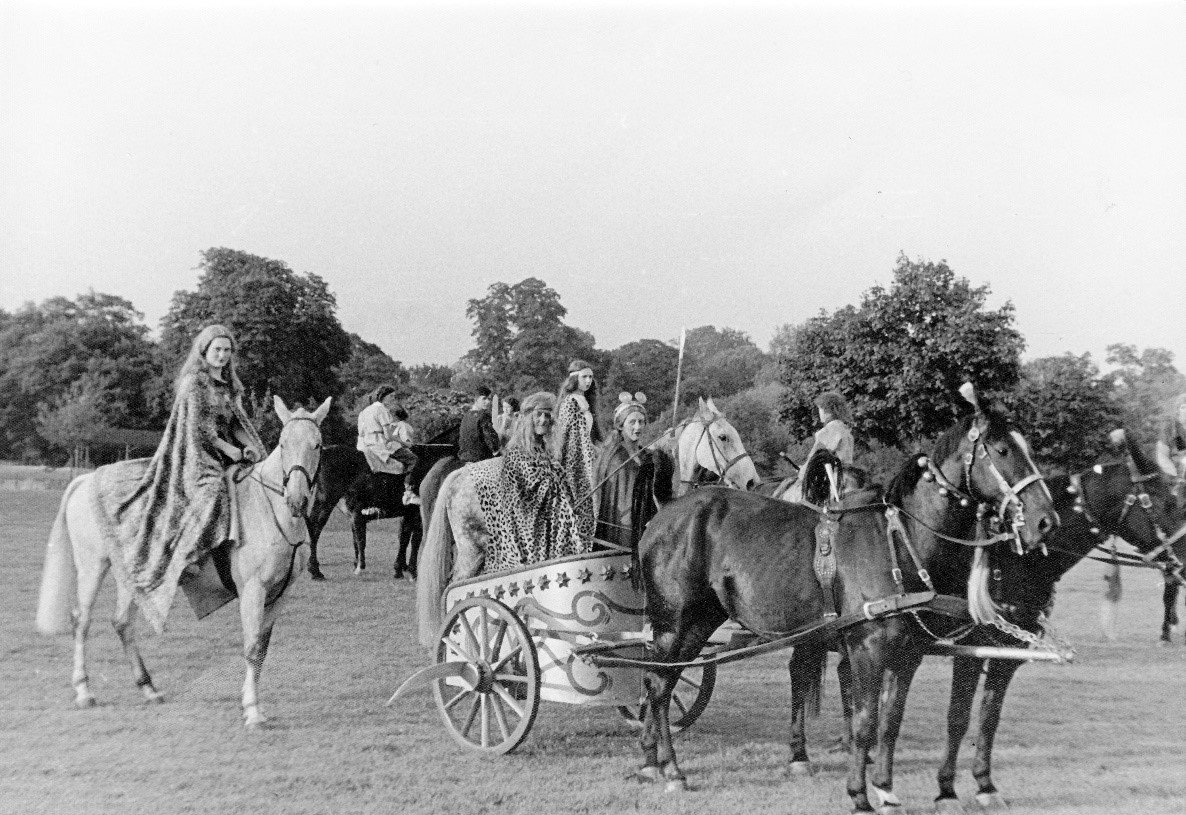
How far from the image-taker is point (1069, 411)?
33156 mm

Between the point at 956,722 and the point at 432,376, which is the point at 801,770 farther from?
the point at 432,376

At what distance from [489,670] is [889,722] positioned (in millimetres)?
2525

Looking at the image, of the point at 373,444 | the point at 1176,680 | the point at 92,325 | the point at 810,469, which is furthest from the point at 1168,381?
the point at 92,325

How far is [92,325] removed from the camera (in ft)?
92.7

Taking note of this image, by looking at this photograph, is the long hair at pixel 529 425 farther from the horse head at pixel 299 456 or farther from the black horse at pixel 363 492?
the black horse at pixel 363 492

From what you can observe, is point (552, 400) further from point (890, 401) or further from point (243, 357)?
point (890, 401)

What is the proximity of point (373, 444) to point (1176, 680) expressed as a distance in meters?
11.1

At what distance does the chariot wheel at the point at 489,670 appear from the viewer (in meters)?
6.33

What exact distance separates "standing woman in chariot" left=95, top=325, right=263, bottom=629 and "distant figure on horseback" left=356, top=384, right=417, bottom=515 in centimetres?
779

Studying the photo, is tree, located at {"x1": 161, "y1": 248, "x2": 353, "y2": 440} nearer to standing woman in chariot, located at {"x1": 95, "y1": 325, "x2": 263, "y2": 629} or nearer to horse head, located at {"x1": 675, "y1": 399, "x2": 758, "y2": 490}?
horse head, located at {"x1": 675, "y1": 399, "x2": 758, "y2": 490}

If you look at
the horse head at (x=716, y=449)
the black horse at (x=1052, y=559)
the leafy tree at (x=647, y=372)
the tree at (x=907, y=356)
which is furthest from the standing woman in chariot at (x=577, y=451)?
the leafy tree at (x=647, y=372)

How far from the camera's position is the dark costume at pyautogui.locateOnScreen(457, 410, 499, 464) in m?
13.2

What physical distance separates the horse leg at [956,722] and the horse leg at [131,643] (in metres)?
5.63

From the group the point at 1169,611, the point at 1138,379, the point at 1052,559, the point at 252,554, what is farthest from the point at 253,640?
the point at 1138,379
